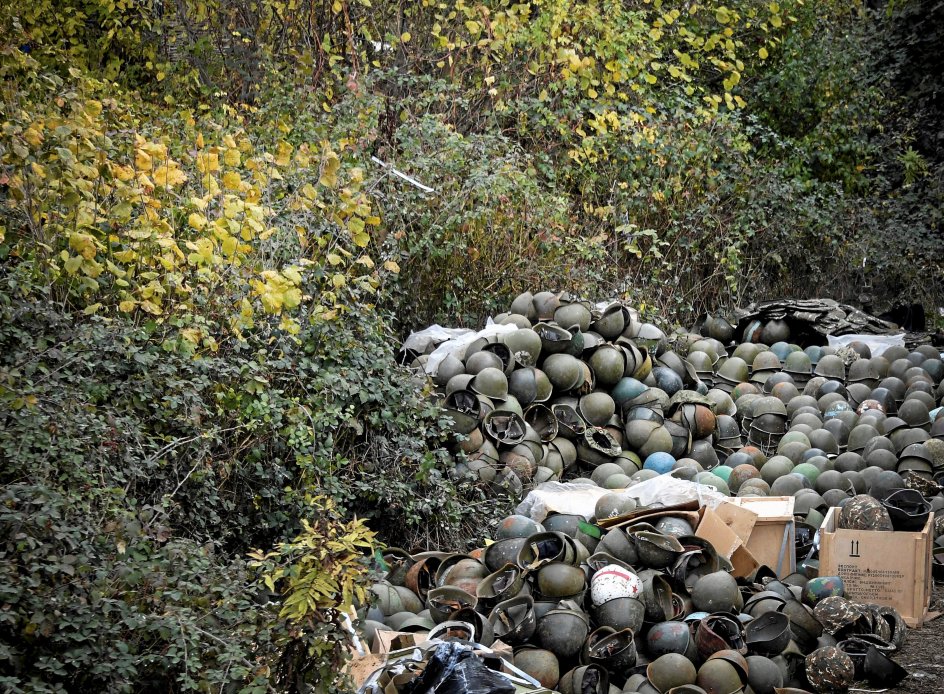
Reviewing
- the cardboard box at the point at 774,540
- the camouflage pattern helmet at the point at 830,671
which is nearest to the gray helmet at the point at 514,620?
the camouflage pattern helmet at the point at 830,671

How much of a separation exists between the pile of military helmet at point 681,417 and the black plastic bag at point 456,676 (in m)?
2.64

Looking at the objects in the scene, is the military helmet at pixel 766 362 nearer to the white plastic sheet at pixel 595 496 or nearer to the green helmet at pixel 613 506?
the white plastic sheet at pixel 595 496

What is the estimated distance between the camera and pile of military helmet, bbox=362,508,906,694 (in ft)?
16.8

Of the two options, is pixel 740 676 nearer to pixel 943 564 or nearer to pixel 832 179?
pixel 943 564

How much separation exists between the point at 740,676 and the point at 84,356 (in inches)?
140

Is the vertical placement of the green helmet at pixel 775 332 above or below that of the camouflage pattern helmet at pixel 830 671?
below

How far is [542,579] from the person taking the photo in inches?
219

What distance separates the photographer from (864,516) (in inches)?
255

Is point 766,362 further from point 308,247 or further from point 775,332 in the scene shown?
point 308,247

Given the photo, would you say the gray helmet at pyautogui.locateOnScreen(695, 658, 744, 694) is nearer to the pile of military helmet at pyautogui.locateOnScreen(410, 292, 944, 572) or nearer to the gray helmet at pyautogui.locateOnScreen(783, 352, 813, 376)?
the pile of military helmet at pyautogui.locateOnScreen(410, 292, 944, 572)

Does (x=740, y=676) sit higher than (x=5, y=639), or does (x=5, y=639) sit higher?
(x=5, y=639)

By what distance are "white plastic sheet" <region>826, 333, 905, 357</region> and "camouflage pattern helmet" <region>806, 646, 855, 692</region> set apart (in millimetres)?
5751

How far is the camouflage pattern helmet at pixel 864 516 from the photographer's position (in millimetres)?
6430

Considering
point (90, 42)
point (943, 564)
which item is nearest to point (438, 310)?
point (943, 564)
